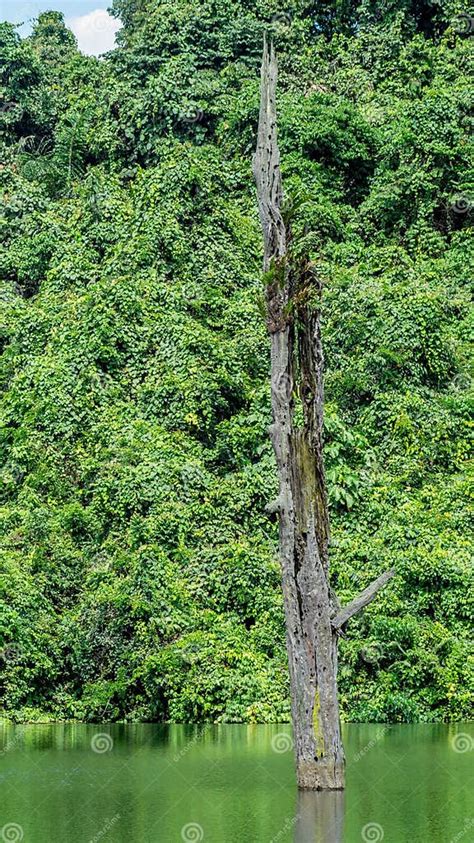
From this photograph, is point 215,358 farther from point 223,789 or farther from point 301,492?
point 223,789

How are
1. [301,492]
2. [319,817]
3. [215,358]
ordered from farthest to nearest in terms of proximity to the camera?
[215,358]
[301,492]
[319,817]

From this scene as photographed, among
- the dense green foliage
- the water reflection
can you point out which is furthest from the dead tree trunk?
the dense green foliage

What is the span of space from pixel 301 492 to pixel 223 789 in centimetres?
241

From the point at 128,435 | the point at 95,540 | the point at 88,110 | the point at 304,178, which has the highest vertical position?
the point at 88,110

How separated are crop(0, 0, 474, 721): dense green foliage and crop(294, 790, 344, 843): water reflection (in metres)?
4.34

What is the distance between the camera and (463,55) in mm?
24438

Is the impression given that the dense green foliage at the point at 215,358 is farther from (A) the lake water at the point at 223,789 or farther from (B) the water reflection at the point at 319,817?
(B) the water reflection at the point at 319,817

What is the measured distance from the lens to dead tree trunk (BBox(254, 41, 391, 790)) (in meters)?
8.90

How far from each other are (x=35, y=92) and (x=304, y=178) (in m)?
8.23

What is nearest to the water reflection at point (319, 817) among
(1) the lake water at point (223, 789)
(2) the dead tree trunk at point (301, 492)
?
(1) the lake water at point (223, 789)

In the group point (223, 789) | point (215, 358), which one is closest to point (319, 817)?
point (223, 789)

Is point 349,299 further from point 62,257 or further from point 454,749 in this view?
point 454,749

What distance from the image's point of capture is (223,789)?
930 cm

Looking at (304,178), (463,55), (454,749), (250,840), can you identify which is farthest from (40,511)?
(463,55)
